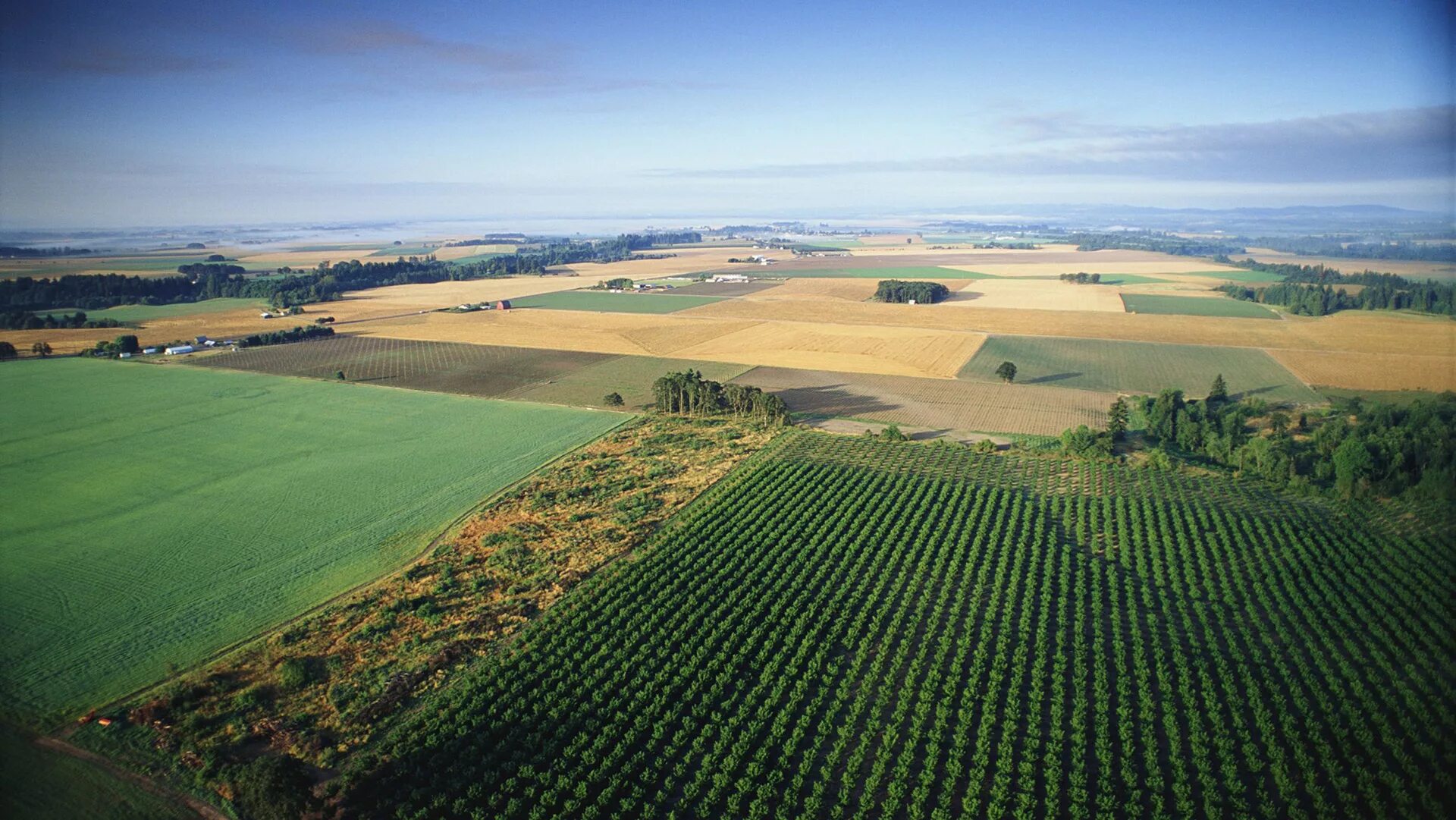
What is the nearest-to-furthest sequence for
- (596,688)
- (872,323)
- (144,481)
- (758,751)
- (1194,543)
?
(758,751), (596,688), (1194,543), (144,481), (872,323)

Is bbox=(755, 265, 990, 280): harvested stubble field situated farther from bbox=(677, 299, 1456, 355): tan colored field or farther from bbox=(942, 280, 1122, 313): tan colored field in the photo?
bbox=(677, 299, 1456, 355): tan colored field

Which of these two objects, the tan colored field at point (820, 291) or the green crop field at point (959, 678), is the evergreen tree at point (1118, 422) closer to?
the green crop field at point (959, 678)

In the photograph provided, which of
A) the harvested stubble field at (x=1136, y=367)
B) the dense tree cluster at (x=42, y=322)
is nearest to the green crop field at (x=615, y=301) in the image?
the harvested stubble field at (x=1136, y=367)

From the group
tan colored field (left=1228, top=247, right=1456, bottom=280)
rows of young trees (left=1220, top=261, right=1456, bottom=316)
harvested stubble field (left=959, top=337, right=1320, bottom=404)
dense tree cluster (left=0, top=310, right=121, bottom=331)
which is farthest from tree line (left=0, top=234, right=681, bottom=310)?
rows of young trees (left=1220, top=261, right=1456, bottom=316)

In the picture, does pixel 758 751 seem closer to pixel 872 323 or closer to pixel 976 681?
pixel 976 681

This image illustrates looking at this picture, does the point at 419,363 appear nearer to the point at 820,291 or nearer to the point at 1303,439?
the point at 820,291

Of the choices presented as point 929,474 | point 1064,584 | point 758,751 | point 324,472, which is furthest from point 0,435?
point 1064,584

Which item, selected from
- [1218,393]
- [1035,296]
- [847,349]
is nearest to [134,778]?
[1218,393]
